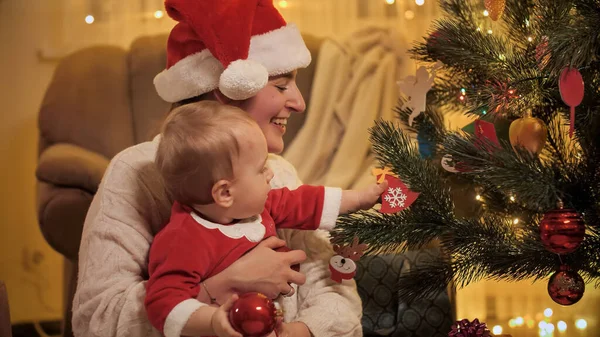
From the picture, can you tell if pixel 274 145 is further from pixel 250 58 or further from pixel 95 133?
pixel 95 133

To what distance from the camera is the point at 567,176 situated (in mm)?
1359

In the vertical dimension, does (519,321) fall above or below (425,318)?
below

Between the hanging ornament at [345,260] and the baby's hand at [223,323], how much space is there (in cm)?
39

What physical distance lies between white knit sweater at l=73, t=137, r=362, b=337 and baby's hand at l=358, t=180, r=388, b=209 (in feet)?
0.51

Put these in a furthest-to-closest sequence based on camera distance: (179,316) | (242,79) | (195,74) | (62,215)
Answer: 1. (62,215)
2. (195,74)
3. (242,79)
4. (179,316)

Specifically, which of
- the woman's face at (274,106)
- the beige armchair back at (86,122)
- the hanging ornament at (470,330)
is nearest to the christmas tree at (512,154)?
the hanging ornament at (470,330)

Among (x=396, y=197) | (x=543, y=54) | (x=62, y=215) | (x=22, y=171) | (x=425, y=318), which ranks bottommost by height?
(x=425, y=318)

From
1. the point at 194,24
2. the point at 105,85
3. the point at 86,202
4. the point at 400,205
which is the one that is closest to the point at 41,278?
the point at 86,202

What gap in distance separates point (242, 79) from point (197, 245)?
1.18 ft

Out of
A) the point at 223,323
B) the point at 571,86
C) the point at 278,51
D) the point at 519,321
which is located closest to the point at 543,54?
the point at 571,86

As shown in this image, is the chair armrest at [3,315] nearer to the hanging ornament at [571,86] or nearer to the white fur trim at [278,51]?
the white fur trim at [278,51]

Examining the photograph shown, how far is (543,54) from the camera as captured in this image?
1.28 metres

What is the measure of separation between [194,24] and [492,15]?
2.16 feet

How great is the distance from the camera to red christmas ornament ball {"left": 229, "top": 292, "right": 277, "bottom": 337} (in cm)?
109
